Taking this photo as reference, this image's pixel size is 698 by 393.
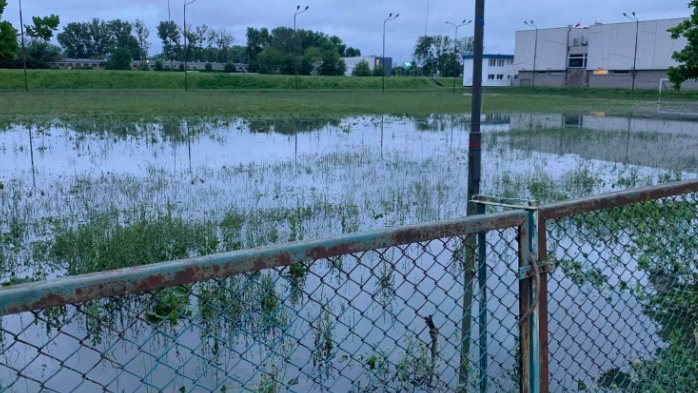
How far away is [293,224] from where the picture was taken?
9094 mm

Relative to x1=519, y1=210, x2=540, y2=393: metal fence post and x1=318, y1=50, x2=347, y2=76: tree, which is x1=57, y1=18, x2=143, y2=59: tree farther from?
x1=519, y1=210, x2=540, y2=393: metal fence post

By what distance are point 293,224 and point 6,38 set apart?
2373 inches

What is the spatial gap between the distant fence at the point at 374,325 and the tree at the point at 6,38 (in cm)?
6105

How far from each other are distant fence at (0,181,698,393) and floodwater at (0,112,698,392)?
5 cm

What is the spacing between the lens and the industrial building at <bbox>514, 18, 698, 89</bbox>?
78688mm

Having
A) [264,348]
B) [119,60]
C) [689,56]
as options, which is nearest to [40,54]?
[119,60]

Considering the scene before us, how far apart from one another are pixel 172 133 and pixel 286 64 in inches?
3187

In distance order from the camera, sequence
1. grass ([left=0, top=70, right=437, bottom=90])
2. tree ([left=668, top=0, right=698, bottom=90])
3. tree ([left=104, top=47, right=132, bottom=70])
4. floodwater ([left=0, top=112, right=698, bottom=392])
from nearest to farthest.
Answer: floodwater ([left=0, top=112, right=698, bottom=392])
tree ([left=668, top=0, right=698, bottom=90])
grass ([left=0, top=70, right=437, bottom=90])
tree ([left=104, top=47, right=132, bottom=70])

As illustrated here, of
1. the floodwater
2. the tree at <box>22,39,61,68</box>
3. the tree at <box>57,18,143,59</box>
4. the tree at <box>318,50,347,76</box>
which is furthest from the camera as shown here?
the tree at <box>57,18,143,59</box>

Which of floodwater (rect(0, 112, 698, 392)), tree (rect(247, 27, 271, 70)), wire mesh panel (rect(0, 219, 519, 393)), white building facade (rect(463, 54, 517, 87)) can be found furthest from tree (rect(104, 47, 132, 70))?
wire mesh panel (rect(0, 219, 519, 393))

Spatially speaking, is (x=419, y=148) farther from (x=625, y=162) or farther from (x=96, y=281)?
(x=96, y=281)

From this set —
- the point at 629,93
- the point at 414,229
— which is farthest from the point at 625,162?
the point at 629,93

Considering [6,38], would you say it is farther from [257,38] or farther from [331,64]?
[257,38]

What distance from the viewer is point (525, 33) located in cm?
9750
